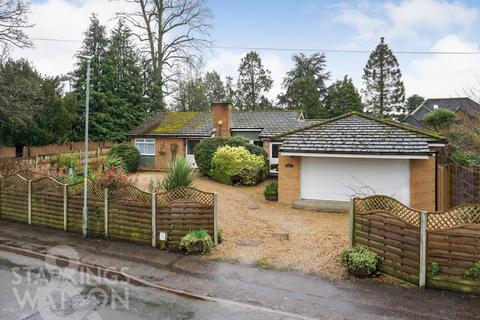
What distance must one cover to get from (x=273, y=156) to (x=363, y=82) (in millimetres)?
29527

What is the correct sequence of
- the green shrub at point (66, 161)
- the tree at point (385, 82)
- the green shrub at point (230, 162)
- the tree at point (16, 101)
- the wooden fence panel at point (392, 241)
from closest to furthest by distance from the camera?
the wooden fence panel at point (392, 241) < the green shrub at point (230, 162) < the green shrub at point (66, 161) < the tree at point (16, 101) < the tree at point (385, 82)

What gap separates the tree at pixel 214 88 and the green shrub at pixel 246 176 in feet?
107

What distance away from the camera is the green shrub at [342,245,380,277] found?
25.3 feet

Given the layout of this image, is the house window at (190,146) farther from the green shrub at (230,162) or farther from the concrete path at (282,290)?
the concrete path at (282,290)

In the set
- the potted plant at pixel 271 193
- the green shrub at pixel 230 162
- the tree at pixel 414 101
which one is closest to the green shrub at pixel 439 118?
the green shrub at pixel 230 162

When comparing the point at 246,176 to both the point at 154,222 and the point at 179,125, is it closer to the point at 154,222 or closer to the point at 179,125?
the point at 179,125

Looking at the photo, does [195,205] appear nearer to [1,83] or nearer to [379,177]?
[379,177]

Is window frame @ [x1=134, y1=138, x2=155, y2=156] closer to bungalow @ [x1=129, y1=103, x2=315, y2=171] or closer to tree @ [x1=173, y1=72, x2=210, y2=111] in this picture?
bungalow @ [x1=129, y1=103, x2=315, y2=171]

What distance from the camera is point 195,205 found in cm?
970

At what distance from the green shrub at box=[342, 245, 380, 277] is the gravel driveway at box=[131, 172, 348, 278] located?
0.31 metres

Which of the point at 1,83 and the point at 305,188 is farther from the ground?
the point at 1,83

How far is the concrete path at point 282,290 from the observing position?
6.30 m

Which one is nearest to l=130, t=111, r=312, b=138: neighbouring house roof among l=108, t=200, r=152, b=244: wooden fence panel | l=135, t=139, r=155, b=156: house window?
l=135, t=139, r=155, b=156: house window

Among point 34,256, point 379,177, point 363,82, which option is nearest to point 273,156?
point 379,177
